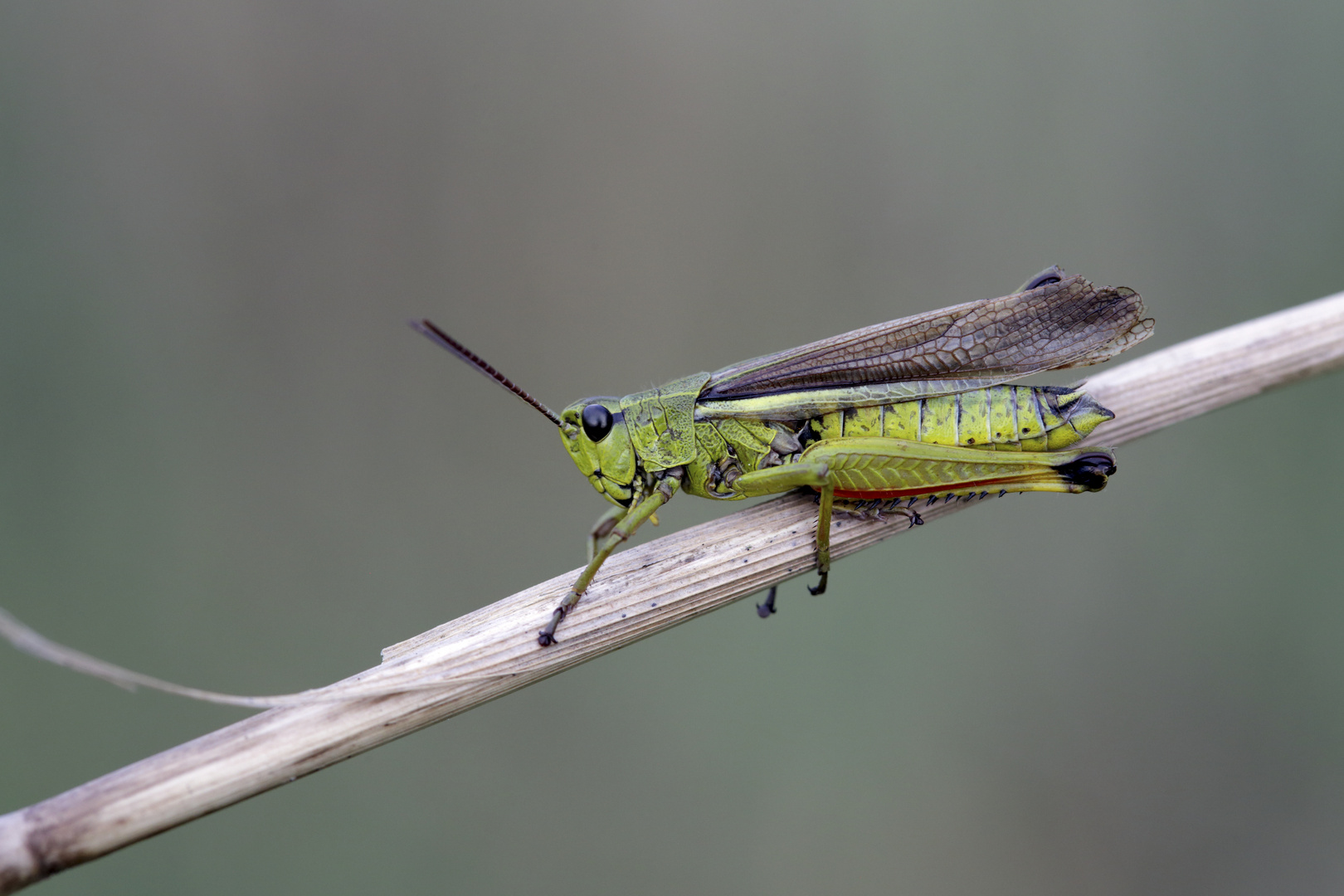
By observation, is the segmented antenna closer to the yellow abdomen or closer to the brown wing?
the brown wing

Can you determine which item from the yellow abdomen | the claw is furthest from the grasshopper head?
the yellow abdomen

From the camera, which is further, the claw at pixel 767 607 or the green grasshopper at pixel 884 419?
the claw at pixel 767 607

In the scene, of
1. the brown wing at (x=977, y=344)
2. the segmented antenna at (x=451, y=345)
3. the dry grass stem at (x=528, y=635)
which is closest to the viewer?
the dry grass stem at (x=528, y=635)

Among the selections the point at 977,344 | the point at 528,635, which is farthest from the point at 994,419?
the point at 528,635

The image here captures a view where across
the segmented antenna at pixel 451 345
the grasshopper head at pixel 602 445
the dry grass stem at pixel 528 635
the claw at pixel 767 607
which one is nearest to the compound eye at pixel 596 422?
the grasshopper head at pixel 602 445

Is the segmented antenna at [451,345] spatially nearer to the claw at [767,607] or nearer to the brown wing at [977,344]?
the brown wing at [977,344]

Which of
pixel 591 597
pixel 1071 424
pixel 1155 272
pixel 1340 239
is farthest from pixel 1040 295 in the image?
pixel 1340 239

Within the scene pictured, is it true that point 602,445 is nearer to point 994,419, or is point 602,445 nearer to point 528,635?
point 528,635
